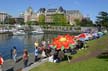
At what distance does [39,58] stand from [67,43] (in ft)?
23.6

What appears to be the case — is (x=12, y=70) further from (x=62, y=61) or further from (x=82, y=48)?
(x=82, y=48)

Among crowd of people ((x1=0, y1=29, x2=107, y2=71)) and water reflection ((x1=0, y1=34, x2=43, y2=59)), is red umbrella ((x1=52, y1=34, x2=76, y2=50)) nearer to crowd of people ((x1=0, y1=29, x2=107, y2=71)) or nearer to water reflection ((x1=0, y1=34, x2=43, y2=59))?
crowd of people ((x1=0, y1=29, x2=107, y2=71))

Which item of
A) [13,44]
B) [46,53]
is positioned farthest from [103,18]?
[46,53]

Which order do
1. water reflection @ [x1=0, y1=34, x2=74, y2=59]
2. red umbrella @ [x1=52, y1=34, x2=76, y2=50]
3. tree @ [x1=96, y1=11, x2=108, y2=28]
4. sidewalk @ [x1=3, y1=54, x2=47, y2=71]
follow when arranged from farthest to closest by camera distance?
tree @ [x1=96, y1=11, x2=108, y2=28]
water reflection @ [x1=0, y1=34, x2=74, y2=59]
red umbrella @ [x1=52, y1=34, x2=76, y2=50]
sidewalk @ [x1=3, y1=54, x2=47, y2=71]

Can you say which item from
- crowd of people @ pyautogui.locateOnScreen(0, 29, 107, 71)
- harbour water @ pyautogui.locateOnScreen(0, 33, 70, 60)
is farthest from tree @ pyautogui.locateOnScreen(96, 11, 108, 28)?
crowd of people @ pyautogui.locateOnScreen(0, 29, 107, 71)

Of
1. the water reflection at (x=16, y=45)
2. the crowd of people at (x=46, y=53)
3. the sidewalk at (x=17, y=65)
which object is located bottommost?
the water reflection at (x=16, y=45)

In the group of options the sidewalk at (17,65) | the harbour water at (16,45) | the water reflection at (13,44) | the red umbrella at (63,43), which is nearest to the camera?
the sidewalk at (17,65)

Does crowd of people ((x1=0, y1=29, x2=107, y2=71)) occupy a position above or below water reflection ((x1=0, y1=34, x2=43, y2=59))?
above

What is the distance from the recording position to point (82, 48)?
1583 inches

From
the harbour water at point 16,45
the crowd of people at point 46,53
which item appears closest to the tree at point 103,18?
the harbour water at point 16,45

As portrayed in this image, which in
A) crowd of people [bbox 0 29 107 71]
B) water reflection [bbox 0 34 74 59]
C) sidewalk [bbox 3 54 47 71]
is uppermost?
crowd of people [bbox 0 29 107 71]

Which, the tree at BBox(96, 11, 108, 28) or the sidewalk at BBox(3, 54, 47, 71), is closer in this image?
the sidewalk at BBox(3, 54, 47, 71)

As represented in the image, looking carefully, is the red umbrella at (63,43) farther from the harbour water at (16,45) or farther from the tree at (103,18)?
the tree at (103,18)

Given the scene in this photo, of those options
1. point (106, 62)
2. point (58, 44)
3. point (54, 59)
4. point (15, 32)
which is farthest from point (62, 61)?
point (15, 32)
